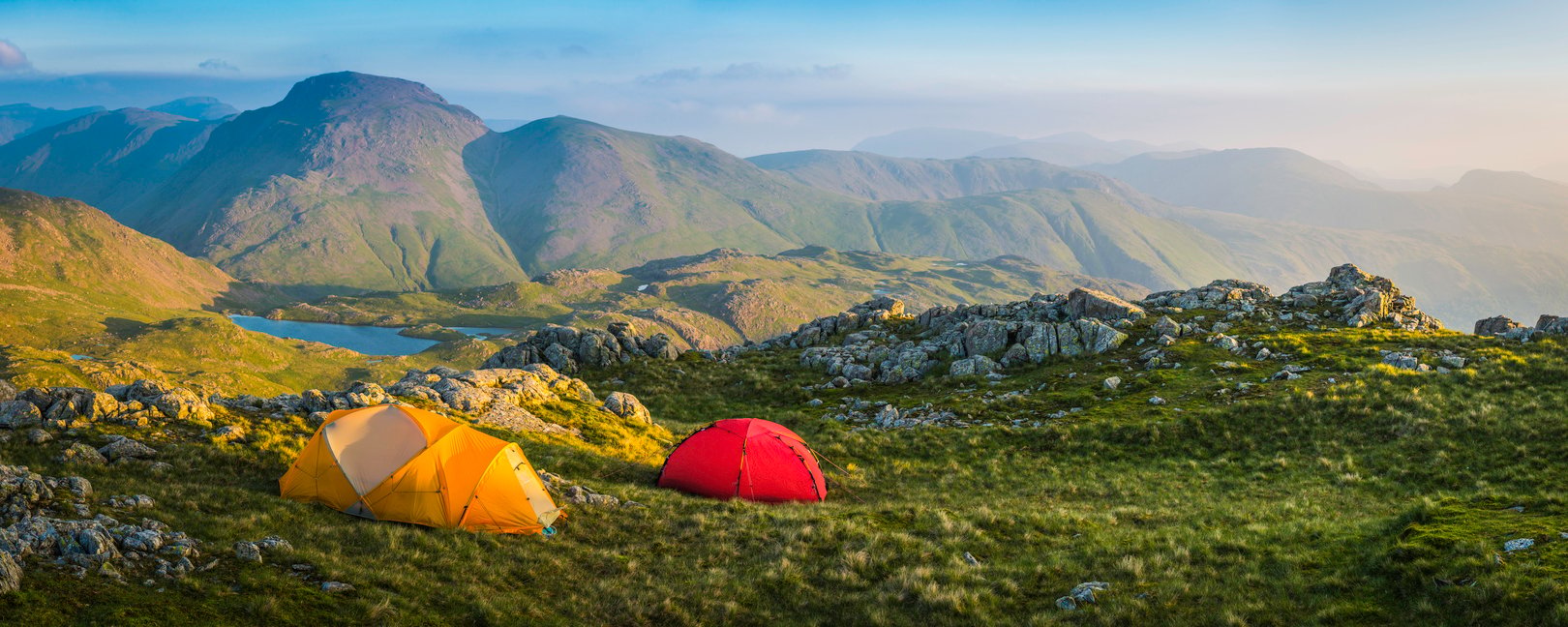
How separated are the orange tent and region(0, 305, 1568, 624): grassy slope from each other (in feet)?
3.19

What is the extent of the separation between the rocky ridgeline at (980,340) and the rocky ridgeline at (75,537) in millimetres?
44535

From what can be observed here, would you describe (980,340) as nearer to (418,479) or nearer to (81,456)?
(418,479)

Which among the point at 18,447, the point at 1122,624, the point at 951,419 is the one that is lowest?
the point at 951,419

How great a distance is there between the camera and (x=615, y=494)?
82.5 ft

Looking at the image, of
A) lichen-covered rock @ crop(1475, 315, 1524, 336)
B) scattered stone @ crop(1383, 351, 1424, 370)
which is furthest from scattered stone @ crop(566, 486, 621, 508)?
lichen-covered rock @ crop(1475, 315, 1524, 336)

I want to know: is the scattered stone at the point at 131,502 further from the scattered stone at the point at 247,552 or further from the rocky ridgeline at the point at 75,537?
the scattered stone at the point at 247,552

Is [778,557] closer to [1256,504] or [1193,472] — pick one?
[1256,504]

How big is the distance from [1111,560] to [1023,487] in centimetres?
1225

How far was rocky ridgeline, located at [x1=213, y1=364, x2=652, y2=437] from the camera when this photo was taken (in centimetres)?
2839

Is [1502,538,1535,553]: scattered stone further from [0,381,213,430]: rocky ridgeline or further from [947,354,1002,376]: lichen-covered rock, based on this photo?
[947,354,1002,376]: lichen-covered rock

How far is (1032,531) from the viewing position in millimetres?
21547

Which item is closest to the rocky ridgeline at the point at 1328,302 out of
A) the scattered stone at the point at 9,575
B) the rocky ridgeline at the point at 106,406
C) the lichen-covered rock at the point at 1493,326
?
the lichen-covered rock at the point at 1493,326

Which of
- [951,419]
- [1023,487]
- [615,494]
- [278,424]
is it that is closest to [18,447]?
[278,424]

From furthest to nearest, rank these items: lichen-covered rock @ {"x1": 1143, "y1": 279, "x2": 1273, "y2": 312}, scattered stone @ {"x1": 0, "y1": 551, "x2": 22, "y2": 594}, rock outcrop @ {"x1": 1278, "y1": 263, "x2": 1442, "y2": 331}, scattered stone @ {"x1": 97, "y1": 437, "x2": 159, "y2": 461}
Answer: lichen-covered rock @ {"x1": 1143, "y1": 279, "x2": 1273, "y2": 312} → rock outcrop @ {"x1": 1278, "y1": 263, "x2": 1442, "y2": 331} → scattered stone @ {"x1": 97, "y1": 437, "x2": 159, "y2": 461} → scattered stone @ {"x1": 0, "y1": 551, "x2": 22, "y2": 594}
